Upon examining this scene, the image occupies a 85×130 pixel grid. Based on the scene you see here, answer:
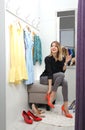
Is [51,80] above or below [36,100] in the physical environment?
above

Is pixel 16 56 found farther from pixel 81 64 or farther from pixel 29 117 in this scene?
pixel 81 64

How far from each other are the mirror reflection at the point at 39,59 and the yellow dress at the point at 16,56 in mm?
24

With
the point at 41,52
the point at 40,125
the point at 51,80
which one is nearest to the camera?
the point at 40,125

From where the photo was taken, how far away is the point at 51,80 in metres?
2.50

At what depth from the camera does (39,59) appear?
3.12 m

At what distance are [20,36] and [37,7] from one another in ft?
4.03

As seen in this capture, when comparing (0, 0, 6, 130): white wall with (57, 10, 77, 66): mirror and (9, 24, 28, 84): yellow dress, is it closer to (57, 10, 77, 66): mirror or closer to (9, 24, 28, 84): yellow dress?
(9, 24, 28, 84): yellow dress

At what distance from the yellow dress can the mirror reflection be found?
24 mm

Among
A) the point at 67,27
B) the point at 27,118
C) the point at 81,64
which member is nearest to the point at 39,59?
the point at 67,27

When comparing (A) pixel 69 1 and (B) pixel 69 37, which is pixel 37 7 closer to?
(A) pixel 69 1

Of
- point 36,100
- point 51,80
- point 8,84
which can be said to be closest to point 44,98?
point 36,100

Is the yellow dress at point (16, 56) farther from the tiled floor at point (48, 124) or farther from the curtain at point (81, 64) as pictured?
the curtain at point (81, 64)

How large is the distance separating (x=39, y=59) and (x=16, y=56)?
108 centimetres

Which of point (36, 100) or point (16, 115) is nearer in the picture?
point (16, 115)
